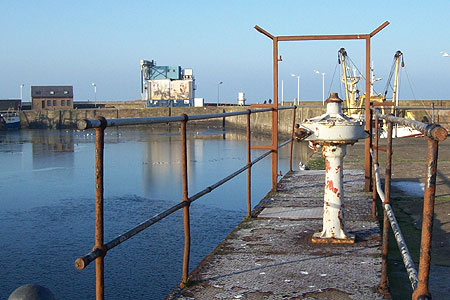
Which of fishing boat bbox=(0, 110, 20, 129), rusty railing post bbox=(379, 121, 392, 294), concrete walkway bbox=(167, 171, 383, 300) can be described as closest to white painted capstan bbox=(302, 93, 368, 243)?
concrete walkway bbox=(167, 171, 383, 300)

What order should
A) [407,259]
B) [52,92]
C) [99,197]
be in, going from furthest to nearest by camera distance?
1. [52,92]
2. [99,197]
3. [407,259]

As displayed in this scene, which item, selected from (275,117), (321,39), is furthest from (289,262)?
(321,39)

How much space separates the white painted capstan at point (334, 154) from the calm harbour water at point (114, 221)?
9.17 ft

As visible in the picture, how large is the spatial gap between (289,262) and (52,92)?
84949 millimetres

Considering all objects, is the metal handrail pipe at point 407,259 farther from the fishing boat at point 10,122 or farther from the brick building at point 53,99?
the brick building at point 53,99

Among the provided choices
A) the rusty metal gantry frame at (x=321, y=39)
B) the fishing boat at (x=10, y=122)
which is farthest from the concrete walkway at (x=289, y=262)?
the fishing boat at (x=10, y=122)

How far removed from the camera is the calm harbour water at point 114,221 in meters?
7.52

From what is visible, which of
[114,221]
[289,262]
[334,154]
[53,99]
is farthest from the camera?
[53,99]

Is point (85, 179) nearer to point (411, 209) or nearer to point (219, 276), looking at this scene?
point (411, 209)

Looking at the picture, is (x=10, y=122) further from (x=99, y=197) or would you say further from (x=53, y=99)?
(x=99, y=197)

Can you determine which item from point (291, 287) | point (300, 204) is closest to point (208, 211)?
point (300, 204)

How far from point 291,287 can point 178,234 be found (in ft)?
19.3

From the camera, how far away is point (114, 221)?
1078cm

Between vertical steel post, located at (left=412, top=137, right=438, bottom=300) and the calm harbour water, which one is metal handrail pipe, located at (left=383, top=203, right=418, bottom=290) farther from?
the calm harbour water
